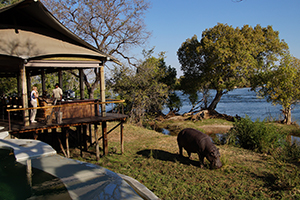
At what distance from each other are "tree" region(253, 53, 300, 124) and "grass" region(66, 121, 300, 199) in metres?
15.1

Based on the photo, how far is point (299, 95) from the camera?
80.8 ft

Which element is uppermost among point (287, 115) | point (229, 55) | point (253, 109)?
point (229, 55)

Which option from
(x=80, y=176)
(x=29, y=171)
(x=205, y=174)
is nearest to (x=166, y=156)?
(x=205, y=174)

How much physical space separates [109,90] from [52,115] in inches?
562

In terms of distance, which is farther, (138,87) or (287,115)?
(287,115)

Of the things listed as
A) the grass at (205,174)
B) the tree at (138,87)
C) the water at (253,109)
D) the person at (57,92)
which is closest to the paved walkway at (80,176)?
the grass at (205,174)

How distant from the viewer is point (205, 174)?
372 inches

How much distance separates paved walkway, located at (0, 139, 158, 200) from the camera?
4.64 m

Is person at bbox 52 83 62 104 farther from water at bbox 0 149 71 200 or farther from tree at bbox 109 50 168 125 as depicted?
tree at bbox 109 50 168 125

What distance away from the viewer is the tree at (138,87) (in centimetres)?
2402

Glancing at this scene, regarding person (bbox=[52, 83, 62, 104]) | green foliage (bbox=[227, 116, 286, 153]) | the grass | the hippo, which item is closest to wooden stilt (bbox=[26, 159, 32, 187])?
the grass

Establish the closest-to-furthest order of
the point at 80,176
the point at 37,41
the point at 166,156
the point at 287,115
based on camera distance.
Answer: the point at 80,176, the point at 37,41, the point at 166,156, the point at 287,115

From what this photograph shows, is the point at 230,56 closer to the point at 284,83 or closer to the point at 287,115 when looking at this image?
the point at 284,83

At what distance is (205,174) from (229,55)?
21.0 m
